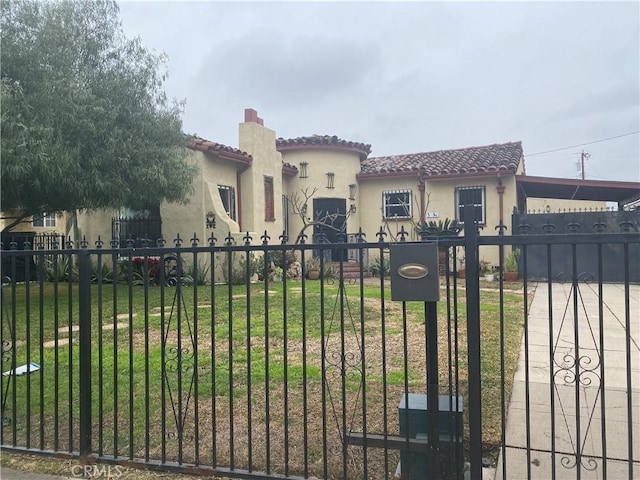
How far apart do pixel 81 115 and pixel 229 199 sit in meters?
6.07

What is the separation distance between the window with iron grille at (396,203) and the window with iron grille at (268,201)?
4.87 m

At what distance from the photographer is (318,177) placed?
1758 cm

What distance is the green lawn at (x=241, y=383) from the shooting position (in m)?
3.09

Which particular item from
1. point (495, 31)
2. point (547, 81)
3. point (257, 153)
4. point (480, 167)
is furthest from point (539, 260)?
point (257, 153)

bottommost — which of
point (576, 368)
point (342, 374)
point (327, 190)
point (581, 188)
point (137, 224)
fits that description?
point (342, 374)

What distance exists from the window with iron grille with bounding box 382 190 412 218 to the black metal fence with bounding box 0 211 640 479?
398 inches

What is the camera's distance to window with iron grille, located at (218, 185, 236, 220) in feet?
47.5

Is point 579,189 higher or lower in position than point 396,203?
higher

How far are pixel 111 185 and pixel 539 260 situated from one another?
40.4 feet

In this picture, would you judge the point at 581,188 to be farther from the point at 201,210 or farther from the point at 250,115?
the point at 201,210

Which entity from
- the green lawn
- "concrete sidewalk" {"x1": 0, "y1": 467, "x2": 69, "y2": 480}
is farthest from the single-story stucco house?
"concrete sidewalk" {"x1": 0, "y1": 467, "x2": 69, "y2": 480}

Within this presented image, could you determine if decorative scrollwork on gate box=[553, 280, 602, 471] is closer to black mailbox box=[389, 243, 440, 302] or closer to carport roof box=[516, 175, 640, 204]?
black mailbox box=[389, 243, 440, 302]

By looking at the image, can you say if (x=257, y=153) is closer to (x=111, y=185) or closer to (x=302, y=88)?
(x=302, y=88)
